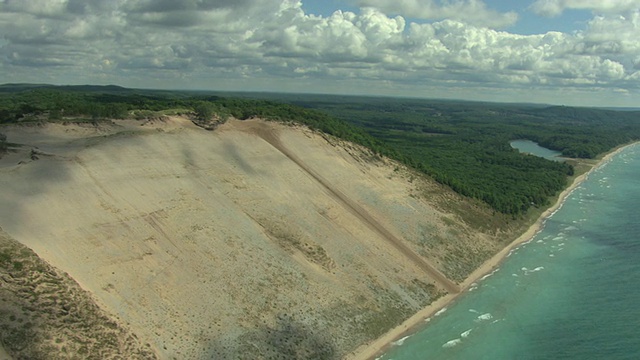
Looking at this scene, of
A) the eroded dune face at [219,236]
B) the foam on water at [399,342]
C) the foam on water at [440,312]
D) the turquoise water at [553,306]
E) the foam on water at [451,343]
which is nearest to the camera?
the eroded dune face at [219,236]

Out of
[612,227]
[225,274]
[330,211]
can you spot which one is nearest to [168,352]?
[225,274]

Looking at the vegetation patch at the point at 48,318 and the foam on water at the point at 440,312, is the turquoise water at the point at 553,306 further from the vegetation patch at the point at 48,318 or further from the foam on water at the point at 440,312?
the vegetation patch at the point at 48,318

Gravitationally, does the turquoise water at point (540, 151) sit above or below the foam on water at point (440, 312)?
above

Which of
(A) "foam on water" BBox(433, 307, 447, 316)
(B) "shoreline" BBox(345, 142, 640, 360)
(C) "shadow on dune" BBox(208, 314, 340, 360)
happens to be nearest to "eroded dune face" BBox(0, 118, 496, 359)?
(C) "shadow on dune" BBox(208, 314, 340, 360)

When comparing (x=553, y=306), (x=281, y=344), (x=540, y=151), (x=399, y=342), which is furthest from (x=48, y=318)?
(x=540, y=151)

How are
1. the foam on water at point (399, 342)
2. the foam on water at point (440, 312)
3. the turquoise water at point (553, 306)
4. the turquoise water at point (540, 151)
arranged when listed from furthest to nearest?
the turquoise water at point (540, 151) < the foam on water at point (440, 312) < the foam on water at point (399, 342) < the turquoise water at point (553, 306)

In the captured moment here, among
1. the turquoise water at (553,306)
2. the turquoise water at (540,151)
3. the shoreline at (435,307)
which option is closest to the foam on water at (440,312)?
the shoreline at (435,307)

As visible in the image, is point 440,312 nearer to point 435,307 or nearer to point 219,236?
point 435,307

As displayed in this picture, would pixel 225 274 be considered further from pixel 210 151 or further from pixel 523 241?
pixel 523 241
